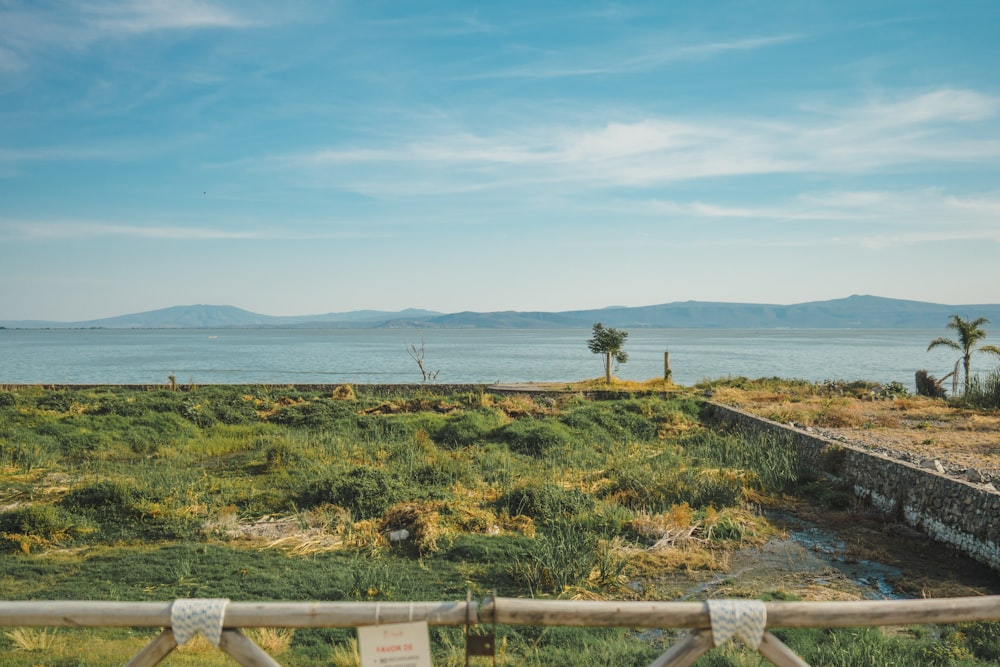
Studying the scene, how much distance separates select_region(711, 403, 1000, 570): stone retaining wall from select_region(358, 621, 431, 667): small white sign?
7.88m

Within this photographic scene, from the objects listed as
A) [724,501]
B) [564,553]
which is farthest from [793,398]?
[564,553]

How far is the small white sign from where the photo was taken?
123 inches

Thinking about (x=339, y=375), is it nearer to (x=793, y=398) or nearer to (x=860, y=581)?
(x=793, y=398)

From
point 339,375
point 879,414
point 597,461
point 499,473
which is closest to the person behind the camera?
point 499,473

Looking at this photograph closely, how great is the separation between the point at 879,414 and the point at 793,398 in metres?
3.66

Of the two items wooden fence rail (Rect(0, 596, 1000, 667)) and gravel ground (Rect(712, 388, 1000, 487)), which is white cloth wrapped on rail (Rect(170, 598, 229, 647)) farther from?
gravel ground (Rect(712, 388, 1000, 487))

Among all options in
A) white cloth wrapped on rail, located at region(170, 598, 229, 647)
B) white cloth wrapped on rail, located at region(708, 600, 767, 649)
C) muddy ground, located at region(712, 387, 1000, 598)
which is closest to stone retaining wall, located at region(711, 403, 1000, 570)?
muddy ground, located at region(712, 387, 1000, 598)

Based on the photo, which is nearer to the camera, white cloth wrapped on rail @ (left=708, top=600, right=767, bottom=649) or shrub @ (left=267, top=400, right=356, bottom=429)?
white cloth wrapped on rail @ (left=708, top=600, right=767, bottom=649)

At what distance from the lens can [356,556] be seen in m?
8.89

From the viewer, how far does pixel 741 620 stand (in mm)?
3191

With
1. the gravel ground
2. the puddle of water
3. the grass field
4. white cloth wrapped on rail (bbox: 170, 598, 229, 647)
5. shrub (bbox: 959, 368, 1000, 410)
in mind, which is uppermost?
white cloth wrapped on rail (bbox: 170, 598, 229, 647)

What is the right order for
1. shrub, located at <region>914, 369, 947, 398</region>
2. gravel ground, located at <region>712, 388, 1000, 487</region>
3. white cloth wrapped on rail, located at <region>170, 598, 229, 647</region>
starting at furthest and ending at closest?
1. shrub, located at <region>914, 369, 947, 398</region>
2. gravel ground, located at <region>712, 388, 1000, 487</region>
3. white cloth wrapped on rail, located at <region>170, 598, 229, 647</region>

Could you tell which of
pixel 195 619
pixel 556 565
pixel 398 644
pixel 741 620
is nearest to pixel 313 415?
pixel 556 565

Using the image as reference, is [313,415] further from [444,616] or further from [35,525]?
[444,616]
